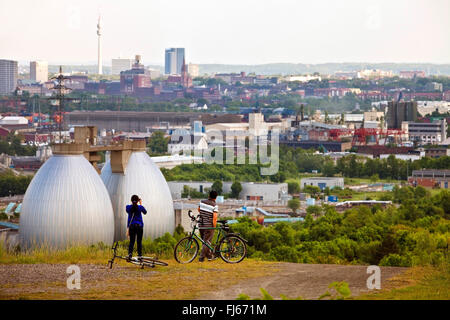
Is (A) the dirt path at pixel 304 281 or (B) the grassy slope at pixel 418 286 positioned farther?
(A) the dirt path at pixel 304 281

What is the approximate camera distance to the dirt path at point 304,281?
7.66 meters

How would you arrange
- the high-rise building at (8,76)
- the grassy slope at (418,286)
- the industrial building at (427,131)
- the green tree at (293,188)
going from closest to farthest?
the grassy slope at (418,286), the green tree at (293,188), the industrial building at (427,131), the high-rise building at (8,76)

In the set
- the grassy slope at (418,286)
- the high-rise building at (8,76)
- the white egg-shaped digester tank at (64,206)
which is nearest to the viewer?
the grassy slope at (418,286)

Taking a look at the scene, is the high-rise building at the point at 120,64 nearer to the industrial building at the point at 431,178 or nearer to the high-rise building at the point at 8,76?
the high-rise building at the point at 8,76

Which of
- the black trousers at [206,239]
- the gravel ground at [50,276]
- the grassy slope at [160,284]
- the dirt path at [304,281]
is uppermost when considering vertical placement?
the black trousers at [206,239]


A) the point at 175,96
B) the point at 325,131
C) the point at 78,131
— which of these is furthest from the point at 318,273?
the point at 175,96

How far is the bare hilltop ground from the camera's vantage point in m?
7.73

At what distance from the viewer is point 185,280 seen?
8.38 m

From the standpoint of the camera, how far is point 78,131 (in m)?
20.4

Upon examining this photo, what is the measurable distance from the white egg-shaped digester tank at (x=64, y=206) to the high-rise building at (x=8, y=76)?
113 metres

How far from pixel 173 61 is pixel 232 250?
622 ft

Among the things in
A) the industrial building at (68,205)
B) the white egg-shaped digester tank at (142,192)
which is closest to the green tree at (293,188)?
the white egg-shaped digester tank at (142,192)

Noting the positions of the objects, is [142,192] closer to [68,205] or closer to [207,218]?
[68,205]
